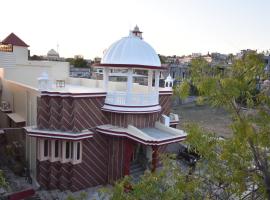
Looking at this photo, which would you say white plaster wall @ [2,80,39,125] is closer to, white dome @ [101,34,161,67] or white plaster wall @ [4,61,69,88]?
white plaster wall @ [4,61,69,88]

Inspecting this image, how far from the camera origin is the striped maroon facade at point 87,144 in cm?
1190

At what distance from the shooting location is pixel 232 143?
4.57m

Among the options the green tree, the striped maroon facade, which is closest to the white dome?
the striped maroon facade

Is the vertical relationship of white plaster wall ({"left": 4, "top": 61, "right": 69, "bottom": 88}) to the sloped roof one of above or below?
below

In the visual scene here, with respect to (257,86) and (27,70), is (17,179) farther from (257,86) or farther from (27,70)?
(257,86)

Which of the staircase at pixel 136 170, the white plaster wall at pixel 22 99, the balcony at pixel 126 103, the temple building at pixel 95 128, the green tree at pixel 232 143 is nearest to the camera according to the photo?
the green tree at pixel 232 143

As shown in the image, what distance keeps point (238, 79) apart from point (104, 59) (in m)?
9.12

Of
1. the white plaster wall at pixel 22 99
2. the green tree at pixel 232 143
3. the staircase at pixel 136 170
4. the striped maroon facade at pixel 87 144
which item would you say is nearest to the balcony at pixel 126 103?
the striped maroon facade at pixel 87 144

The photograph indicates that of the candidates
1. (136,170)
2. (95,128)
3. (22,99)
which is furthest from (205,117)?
(22,99)

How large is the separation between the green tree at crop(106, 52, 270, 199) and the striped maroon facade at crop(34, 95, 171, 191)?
24.0 feet

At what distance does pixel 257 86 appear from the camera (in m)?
4.76

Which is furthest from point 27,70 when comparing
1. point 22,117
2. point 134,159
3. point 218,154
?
point 218,154

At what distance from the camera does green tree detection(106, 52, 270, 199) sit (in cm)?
445

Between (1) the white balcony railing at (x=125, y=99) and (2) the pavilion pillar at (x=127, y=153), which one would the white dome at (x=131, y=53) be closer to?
(1) the white balcony railing at (x=125, y=99)
